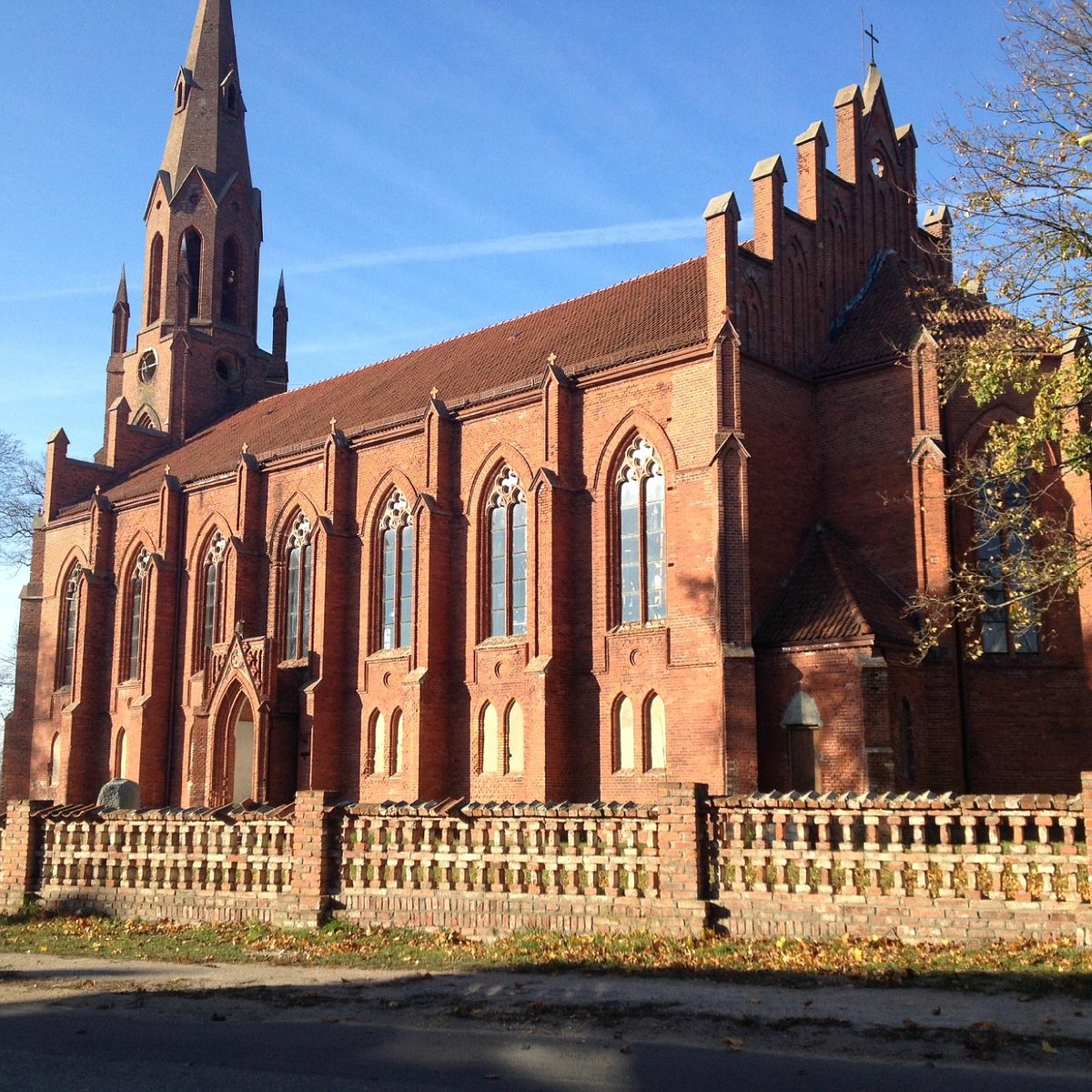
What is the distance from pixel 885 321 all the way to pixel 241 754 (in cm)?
1912

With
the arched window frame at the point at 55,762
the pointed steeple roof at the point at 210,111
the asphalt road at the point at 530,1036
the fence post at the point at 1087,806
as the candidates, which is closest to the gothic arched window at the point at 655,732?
the asphalt road at the point at 530,1036

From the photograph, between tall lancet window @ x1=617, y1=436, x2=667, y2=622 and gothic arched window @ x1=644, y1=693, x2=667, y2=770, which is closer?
gothic arched window @ x1=644, y1=693, x2=667, y2=770

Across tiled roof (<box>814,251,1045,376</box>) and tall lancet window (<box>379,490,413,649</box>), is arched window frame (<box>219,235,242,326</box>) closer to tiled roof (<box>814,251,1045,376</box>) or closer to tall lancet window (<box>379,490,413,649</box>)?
tall lancet window (<box>379,490,413,649</box>)

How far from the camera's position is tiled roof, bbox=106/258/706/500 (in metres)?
27.1

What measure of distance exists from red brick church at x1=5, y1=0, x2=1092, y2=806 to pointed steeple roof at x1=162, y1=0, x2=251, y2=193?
41.0 ft

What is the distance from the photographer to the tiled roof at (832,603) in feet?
72.8

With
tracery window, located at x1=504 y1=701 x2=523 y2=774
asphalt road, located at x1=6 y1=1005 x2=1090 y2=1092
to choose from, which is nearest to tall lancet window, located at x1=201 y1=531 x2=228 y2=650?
tracery window, located at x1=504 y1=701 x2=523 y2=774

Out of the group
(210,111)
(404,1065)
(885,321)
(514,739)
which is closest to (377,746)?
(514,739)

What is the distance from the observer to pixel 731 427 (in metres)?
23.4

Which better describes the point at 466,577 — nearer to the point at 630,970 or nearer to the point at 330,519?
the point at 330,519

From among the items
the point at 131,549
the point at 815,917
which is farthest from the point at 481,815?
the point at 131,549

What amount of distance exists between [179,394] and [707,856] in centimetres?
3489

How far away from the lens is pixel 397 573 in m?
29.9

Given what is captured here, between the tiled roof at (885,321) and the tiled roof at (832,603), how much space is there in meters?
3.83
